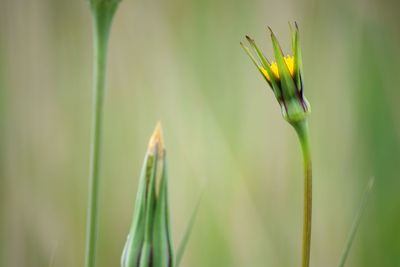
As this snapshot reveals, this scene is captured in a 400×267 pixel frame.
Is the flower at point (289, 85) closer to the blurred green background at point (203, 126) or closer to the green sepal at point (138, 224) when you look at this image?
the green sepal at point (138, 224)

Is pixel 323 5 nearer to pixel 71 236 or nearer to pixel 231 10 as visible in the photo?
pixel 231 10

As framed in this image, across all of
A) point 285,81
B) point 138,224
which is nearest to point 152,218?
point 138,224

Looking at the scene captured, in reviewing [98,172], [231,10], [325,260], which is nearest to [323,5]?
[231,10]

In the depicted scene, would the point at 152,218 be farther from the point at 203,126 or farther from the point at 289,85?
the point at 203,126

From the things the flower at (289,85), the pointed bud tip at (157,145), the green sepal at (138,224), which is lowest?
the green sepal at (138,224)

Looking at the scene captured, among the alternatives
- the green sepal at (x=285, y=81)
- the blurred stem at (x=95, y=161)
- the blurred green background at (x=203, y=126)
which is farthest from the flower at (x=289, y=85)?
the blurred green background at (x=203, y=126)

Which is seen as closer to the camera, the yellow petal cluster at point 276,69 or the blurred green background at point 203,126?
the yellow petal cluster at point 276,69

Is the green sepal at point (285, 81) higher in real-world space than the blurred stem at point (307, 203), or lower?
higher
